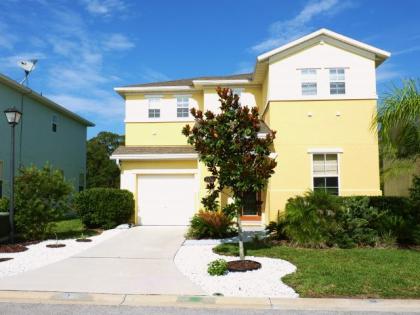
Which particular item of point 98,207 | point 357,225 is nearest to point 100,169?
point 98,207

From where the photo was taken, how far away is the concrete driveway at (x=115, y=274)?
7617 millimetres

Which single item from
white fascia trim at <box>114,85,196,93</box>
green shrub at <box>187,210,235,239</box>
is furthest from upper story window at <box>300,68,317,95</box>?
green shrub at <box>187,210,235,239</box>

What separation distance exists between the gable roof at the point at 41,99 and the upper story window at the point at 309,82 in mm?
12497

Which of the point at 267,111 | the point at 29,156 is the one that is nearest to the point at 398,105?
the point at 267,111

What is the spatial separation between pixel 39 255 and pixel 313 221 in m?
7.34

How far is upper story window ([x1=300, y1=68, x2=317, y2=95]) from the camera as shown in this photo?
1605 cm

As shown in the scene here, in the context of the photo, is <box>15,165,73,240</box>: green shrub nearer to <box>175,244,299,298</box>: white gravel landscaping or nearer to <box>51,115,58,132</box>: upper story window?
<box>175,244,299,298</box>: white gravel landscaping

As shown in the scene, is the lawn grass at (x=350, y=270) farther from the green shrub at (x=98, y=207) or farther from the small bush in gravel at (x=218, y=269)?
the green shrub at (x=98, y=207)

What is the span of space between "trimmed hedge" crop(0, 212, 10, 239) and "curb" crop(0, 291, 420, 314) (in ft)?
19.5

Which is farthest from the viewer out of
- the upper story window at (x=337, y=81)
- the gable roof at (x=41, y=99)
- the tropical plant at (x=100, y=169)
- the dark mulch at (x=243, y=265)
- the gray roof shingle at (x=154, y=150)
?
the tropical plant at (x=100, y=169)

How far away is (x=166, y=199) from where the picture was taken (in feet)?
58.9

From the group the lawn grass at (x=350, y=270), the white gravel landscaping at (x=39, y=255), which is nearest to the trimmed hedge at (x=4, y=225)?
the white gravel landscaping at (x=39, y=255)

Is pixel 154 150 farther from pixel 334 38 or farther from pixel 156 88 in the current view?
pixel 334 38

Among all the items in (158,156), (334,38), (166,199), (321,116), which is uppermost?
(334,38)
